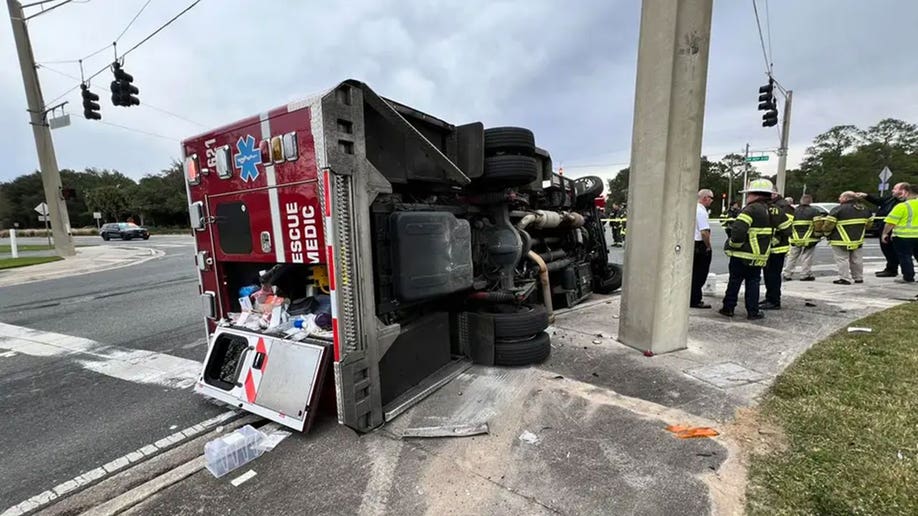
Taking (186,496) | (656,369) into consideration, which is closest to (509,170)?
(656,369)

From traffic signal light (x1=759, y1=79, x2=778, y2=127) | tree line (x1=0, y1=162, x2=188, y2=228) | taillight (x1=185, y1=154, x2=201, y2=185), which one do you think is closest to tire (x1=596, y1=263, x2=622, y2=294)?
taillight (x1=185, y1=154, x2=201, y2=185)

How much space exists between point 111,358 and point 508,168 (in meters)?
4.59

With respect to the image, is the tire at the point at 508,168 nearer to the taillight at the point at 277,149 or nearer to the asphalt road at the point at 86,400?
the taillight at the point at 277,149

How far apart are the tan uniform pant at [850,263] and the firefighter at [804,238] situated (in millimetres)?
502

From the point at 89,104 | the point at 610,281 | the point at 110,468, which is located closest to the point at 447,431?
the point at 110,468

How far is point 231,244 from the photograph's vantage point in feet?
10.6

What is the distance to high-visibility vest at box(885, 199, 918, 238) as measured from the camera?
688 cm

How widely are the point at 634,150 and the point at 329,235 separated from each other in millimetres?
3106

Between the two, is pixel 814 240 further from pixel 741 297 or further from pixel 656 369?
pixel 656 369

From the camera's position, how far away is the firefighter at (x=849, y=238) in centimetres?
718

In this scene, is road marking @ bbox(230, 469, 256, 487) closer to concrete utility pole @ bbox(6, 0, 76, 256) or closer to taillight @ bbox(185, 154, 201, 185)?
taillight @ bbox(185, 154, 201, 185)

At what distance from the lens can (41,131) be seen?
51.2 feet

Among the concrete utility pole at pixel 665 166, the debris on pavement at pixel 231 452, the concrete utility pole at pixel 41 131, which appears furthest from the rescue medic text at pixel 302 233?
the concrete utility pole at pixel 41 131

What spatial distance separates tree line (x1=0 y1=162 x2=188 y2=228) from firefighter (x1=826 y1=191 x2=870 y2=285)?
6421 cm
